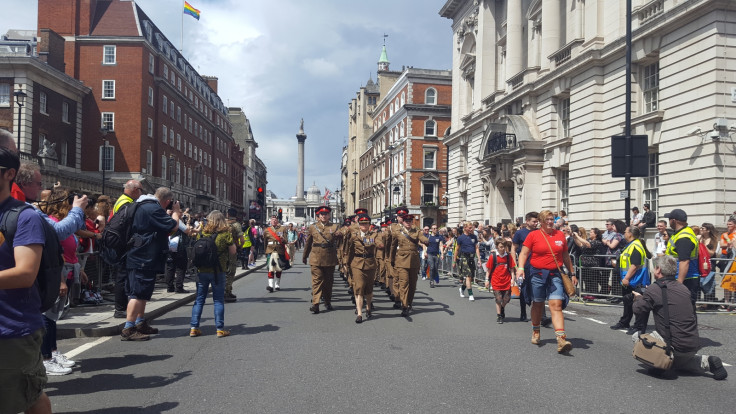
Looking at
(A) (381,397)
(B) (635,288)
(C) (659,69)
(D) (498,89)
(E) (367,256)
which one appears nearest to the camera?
(A) (381,397)

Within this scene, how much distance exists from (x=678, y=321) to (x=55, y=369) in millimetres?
6700

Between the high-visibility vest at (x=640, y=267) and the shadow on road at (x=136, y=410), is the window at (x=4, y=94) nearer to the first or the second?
the shadow on road at (x=136, y=410)

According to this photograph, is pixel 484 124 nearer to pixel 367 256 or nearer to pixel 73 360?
A: pixel 367 256

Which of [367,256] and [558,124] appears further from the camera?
[558,124]

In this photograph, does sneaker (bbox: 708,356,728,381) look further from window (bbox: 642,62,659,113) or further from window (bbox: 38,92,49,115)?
window (bbox: 38,92,49,115)

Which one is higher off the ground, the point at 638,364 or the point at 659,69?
the point at 659,69

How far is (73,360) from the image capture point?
6359mm

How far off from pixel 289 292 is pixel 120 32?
38.4 meters

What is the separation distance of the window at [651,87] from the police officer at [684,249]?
1196 cm

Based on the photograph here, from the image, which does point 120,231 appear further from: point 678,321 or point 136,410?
point 678,321

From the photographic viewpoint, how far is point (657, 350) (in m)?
5.93

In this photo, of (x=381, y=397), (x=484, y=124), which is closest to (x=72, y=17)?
(x=484, y=124)

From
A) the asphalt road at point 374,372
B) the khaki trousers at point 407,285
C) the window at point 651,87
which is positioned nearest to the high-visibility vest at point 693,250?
the asphalt road at point 374,372

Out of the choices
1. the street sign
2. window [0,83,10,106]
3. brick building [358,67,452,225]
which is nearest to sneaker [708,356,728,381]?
the street sign
